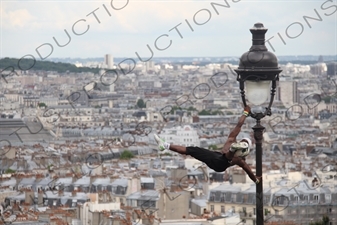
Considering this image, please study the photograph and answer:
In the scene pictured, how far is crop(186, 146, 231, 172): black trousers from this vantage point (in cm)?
632

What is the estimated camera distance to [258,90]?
21.9 feet

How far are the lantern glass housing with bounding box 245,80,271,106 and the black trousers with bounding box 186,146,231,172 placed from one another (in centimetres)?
45

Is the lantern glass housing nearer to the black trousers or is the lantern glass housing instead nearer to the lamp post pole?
the lamp post pole

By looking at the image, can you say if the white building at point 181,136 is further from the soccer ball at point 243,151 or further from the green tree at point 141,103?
the soccer ball at point 243,151

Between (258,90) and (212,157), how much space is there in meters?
0.51

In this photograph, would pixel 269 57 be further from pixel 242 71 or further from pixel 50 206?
pixel 50 206

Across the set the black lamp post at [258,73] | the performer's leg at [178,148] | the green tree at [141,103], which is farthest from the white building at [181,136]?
the performer's leg at [178,148]

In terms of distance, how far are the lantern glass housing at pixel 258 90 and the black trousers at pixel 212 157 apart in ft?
1.47

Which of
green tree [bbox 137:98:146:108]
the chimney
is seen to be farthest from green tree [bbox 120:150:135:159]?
green tree [bbox 137:98:146:108]

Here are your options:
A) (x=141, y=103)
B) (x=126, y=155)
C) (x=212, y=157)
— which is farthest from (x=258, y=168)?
(x=141, y=103)

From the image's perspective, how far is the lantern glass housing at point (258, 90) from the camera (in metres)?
6.67

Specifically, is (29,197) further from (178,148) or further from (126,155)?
(126,155)

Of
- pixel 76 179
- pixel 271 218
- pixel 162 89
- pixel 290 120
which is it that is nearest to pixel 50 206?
pixel 271 218

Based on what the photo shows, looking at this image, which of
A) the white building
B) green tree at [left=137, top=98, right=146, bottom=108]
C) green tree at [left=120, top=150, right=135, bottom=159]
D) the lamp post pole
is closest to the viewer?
the lamp post pole
